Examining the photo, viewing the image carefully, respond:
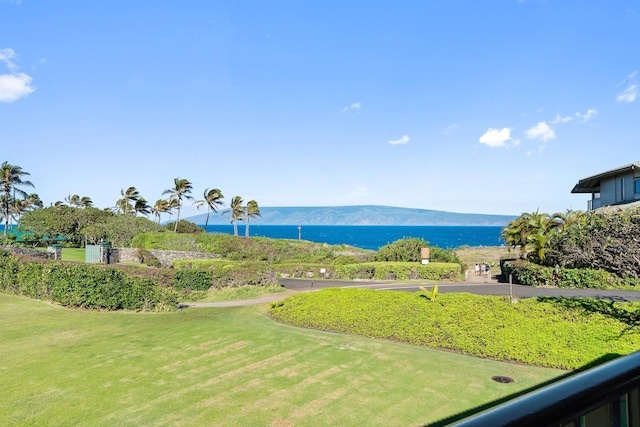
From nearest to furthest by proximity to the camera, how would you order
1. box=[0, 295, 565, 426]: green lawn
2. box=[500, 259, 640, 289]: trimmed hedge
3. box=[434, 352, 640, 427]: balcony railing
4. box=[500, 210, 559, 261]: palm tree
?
box=[434, 352, 640, 427]: balcony railing → box=[0, 295, 565, 426]: green lawn → box=[500, 259, 640, 289]: trimmed hedge → box=[500, 210, 559, 261]: palm tree

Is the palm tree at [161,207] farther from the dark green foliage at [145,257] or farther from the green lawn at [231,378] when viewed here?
the green lawn at [231,378]

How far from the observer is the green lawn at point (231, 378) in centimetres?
743

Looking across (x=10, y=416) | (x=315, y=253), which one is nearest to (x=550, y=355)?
(x=10, y=416)

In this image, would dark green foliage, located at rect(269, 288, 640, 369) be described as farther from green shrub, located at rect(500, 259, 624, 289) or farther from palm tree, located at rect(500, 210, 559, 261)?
palm tree, located at rect(500, 210, 559, 261)

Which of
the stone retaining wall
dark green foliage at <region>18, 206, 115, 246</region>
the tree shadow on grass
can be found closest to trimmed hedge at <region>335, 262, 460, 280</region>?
the stone retaining wall

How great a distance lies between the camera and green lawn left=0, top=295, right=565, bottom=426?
292 inches

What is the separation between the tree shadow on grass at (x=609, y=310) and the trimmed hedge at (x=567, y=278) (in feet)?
41.3

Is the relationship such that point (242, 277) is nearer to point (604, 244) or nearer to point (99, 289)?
point (99, 289)

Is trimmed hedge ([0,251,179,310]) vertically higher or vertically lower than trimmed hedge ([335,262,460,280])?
higher

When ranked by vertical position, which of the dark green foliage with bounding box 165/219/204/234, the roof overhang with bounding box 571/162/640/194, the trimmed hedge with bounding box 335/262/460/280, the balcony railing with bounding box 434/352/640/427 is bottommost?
the trimmed hedge with bounding box 335/262/460/280

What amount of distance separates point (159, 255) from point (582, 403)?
43.2 metres

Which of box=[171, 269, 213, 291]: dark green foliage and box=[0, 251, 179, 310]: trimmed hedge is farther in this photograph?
box=[171, 269, 213, 291]: dark green foliage

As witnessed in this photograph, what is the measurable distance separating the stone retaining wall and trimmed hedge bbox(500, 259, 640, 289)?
88.8 feet

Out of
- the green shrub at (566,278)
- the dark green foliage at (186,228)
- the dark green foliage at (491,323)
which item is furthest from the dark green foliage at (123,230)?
the green shrub at (566,278)
